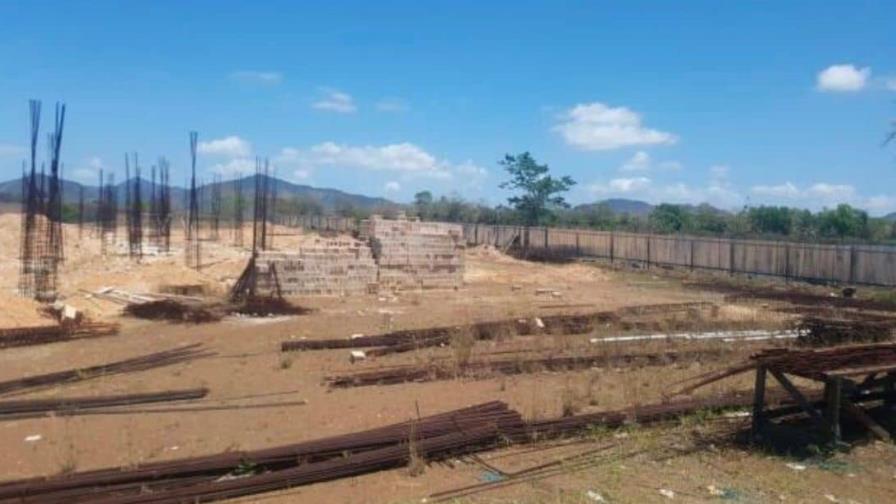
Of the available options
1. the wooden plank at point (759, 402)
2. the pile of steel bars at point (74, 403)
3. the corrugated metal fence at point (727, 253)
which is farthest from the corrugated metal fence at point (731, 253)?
the pile of steel bars at point (74, 403)

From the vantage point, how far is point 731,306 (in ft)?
55.8

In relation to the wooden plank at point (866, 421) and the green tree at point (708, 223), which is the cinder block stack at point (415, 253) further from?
the green tree at point (708, 223)

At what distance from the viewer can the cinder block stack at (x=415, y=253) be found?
19.9m

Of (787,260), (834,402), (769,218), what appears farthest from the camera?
(769,218)

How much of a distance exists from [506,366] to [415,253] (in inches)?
431

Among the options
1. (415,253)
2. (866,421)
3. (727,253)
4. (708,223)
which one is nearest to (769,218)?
(708,223)

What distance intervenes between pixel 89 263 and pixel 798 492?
21.9 m

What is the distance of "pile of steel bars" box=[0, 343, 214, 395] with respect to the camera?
906 cm

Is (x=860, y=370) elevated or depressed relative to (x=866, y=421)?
elevated

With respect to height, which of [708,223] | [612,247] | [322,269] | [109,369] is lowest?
[109,369]

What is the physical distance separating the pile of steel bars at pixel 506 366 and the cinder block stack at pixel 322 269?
8423 mm

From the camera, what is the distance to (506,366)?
978cm

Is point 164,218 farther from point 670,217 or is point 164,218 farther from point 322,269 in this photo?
point 670,217

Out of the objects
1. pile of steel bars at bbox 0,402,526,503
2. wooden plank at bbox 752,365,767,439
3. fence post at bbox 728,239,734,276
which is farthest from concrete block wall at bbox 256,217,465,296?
wooden plank at bbox 752,365,767,439
